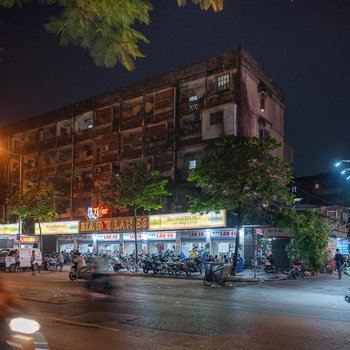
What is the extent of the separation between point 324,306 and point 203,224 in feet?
69.7

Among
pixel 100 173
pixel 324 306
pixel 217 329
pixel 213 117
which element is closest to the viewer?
pixel 217 329

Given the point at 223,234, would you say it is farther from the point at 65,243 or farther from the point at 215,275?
the point at 65,243

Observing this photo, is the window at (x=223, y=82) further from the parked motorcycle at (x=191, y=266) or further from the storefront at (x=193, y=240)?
the parked motorcycle at (x=191, y=266)

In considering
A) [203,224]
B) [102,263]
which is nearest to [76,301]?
[102,263]

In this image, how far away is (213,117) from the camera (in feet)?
134

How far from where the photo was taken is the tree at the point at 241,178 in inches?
1137

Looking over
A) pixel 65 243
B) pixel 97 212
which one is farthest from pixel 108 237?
pixel 65 243

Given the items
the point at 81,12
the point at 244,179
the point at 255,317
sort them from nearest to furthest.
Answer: the point at 81,12 < the point at 255,317 < the point at 244,179

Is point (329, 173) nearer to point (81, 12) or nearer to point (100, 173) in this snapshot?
point (100, 173)

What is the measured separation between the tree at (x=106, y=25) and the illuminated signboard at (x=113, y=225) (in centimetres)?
3487

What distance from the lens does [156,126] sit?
149 feet

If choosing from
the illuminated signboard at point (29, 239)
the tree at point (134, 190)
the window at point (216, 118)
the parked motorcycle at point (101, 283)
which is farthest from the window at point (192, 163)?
the parked motorcycle at point (101, 283)

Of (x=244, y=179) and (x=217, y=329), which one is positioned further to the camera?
(x=244, y=179)

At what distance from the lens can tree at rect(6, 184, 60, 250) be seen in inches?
1725
